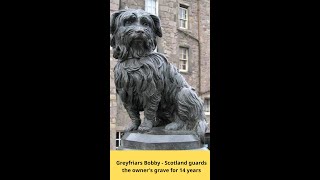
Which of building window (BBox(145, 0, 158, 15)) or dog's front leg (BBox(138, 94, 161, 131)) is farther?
building window (BBox(145, 0, 158, 15))

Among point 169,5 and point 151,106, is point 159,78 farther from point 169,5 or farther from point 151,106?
point 169,5

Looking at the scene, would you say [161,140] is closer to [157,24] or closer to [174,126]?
[174,126]

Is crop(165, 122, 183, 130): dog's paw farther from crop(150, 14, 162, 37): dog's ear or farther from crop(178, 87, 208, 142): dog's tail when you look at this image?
crop(150, 14, 162, 37): dog's ear

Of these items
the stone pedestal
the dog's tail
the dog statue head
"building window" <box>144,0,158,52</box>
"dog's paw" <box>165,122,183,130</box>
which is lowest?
the stone pedestal

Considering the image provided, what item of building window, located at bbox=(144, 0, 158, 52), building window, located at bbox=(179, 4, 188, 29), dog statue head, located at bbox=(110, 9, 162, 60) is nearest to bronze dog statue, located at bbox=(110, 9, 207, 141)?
dog statue head, located at bbox=(110, 9, 162, 60)

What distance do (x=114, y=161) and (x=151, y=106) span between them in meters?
0.61

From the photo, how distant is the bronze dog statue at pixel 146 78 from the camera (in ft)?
9.41

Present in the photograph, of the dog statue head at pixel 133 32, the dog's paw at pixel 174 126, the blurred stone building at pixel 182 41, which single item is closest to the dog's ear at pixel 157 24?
the dog statue head at pixel 133 32

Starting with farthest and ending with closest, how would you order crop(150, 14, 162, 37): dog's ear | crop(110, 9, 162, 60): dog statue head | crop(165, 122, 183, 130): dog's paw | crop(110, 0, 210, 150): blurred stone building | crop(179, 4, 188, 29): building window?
crop(179, 4, 188, 29): building window
crop(110, 0, 210, 150): blurred stone building
crop(165, 122, 183, 130): dog's paw
crop(150, 14, 162, 37): dog's ear
crop(110, 9, 162, 60): dog statue head

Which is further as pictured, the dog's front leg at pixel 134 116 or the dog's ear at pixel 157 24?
the dog's front leg at pixel 134 116

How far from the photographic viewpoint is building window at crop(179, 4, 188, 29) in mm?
10283

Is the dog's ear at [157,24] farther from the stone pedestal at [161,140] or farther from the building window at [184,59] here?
the building window at [184,59]

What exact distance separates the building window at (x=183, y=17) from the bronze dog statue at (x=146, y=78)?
7355 mm

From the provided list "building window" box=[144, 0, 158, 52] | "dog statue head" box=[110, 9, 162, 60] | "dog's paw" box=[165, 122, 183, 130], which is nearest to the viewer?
"dog statue head" box=[110, 9, 162, 60]
